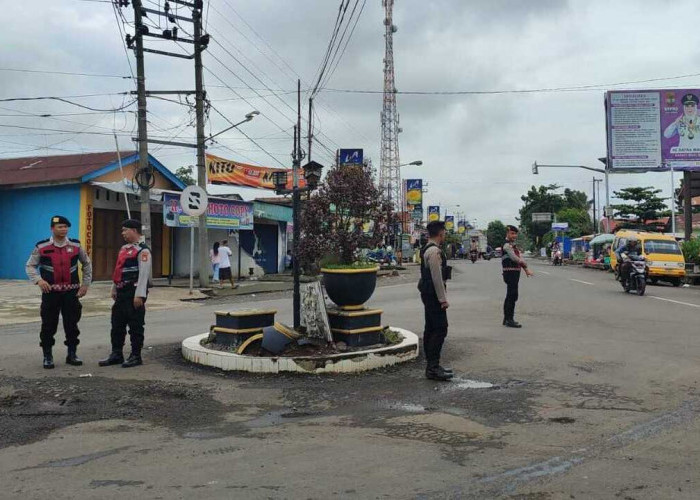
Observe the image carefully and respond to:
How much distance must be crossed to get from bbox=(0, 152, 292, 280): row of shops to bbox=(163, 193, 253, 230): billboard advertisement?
0.04 meters

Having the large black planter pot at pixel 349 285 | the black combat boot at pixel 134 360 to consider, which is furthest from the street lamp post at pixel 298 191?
the black combat boot at pixel 134 360

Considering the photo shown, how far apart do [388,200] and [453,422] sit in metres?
3.72

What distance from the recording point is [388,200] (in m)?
8.09

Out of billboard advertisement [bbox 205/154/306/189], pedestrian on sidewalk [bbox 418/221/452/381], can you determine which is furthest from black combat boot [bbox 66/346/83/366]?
billboard advertisement [bbox 205/154/306/189]

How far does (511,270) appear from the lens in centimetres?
1067

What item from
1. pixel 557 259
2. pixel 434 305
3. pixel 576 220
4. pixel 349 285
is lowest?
pixel 557 259

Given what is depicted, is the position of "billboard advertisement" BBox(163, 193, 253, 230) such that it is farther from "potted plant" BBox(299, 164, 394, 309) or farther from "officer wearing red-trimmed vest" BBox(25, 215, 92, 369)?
"potted plant" BBox(299, 164, 394, 309)

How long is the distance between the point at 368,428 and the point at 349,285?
270 cm

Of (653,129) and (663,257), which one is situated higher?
(653,129)

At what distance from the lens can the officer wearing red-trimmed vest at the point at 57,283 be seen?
279 inches

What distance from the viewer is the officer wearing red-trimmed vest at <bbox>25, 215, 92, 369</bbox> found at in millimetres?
7090

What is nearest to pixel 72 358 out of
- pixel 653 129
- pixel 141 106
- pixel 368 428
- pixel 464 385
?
pixel 368 428

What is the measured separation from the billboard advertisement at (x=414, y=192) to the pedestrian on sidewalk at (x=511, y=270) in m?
41.8

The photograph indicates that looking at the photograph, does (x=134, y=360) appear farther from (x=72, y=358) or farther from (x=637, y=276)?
(x=637, y=276)
